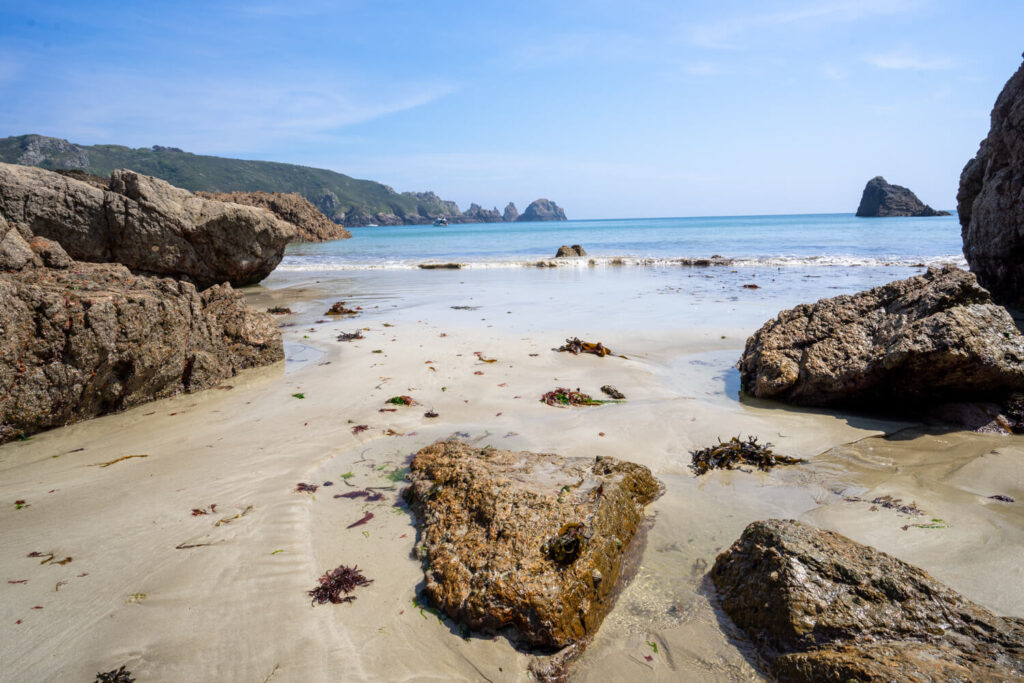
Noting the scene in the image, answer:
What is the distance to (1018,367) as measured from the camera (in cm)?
493

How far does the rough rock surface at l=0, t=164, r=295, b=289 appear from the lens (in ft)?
31.8

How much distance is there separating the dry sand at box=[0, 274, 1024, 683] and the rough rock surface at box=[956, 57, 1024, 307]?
775 centimetres

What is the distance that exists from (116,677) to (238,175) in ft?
479

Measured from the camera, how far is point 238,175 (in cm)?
12444

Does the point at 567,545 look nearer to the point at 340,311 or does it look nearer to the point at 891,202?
the point at 340,311

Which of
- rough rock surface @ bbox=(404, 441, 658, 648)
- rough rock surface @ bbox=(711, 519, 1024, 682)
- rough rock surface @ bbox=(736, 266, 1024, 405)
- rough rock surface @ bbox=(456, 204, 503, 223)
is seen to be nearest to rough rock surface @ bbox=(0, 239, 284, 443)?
rough rock surface @ bbox=(404, 441, 658, 648)

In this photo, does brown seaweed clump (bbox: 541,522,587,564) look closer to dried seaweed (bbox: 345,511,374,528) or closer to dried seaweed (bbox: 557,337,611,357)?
dried seaweed (bbox: 345,511,374,528)

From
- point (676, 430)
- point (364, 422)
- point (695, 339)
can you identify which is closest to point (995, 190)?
point (695, 339)

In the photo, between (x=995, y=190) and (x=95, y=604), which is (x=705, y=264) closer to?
(x=995, y=190)

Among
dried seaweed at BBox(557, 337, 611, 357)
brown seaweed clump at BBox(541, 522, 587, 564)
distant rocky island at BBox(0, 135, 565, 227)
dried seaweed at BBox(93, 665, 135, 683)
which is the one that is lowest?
dried seaweed at BBox(93, 665, 135, 683)

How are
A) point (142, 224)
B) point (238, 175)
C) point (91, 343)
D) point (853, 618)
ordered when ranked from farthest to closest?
point (238, 175), point (142, 224), point (91, 343), point (853, 618)

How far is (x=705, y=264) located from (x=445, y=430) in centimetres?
2106

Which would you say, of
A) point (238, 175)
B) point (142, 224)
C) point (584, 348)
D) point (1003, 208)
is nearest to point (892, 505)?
point (584, 348)

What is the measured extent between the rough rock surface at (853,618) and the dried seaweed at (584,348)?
4916 millimetres
